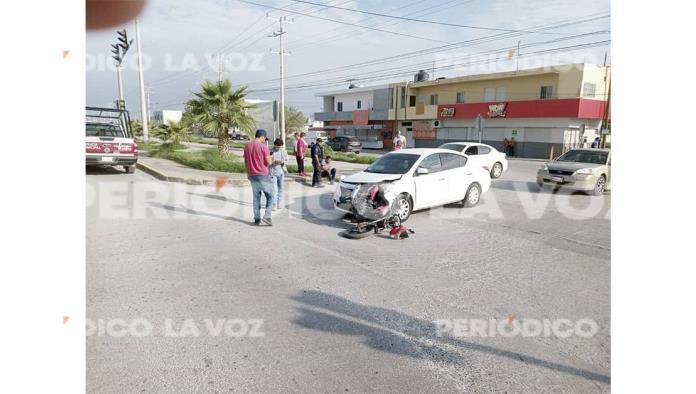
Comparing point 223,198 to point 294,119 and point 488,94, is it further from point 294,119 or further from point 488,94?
point 294,119

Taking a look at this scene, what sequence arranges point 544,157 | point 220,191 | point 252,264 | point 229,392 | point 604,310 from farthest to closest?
1. point 544,157
2. point 220,191
3. point 252,264
4. point 604,310
5. point 229,392

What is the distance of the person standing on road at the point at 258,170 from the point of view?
7.22 meters

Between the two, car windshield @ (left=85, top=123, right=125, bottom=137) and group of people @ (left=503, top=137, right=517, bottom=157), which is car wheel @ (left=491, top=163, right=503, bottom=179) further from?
group of people @ (left=503, top=137, right=517, bottom=157)

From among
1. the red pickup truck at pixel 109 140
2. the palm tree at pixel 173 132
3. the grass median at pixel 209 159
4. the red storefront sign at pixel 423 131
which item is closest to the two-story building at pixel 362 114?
the red storefront sign at pixel 423 131

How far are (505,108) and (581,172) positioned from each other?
78.8ft

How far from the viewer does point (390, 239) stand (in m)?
6.66

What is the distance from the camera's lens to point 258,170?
287 inches

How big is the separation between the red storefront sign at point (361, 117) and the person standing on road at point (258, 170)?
133 ft

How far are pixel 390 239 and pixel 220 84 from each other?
48.4 feet
